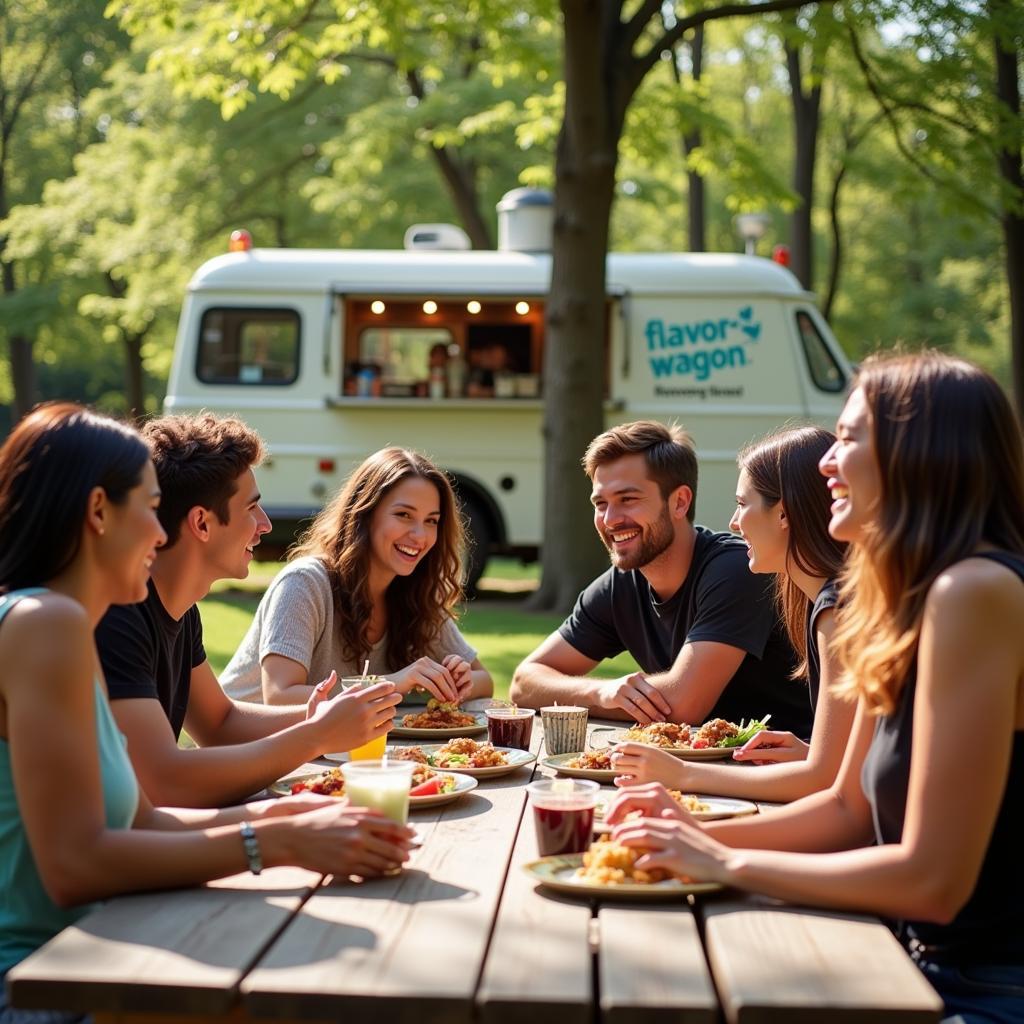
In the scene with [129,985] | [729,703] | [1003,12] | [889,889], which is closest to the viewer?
[129,985]

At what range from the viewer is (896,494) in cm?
234

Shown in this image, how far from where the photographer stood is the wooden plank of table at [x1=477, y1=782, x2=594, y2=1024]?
1.80 meters

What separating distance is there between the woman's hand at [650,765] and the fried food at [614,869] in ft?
2.16

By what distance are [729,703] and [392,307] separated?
30.3 ft

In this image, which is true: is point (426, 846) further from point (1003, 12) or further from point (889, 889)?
point (1003, 12)

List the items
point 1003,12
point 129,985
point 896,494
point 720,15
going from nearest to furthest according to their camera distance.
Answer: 1. point 129,985
2. point 896,494
3. point 1003,12
4. point 720,15

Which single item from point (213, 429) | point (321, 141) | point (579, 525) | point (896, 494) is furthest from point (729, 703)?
point (321, 141)

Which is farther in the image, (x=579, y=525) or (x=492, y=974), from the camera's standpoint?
(x=579, y=525)

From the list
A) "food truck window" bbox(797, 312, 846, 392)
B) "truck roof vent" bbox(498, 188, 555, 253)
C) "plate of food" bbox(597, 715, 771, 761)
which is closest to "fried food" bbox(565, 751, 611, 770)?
"plate of food" bbox(597, 715, 771, 761)

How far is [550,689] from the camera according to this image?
14.6ft

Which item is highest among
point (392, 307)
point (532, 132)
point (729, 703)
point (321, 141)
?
point (321, 141)

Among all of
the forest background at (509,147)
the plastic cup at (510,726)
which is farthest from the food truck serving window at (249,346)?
the plastic cup at (510,726)

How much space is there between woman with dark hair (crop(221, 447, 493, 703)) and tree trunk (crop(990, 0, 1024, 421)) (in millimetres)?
7362

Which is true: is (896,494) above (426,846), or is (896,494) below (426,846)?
above
